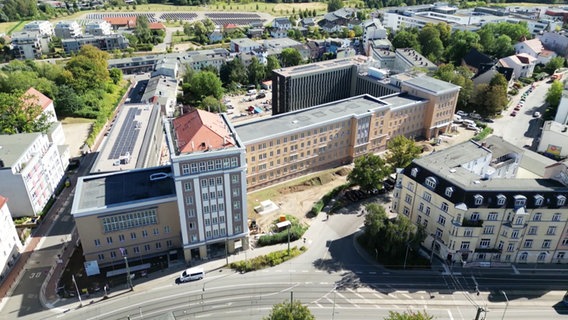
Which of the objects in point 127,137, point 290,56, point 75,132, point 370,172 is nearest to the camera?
point 370,172

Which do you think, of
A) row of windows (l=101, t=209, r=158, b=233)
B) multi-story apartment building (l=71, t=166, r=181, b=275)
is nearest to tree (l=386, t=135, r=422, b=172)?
multi-story apartment building (l=71, t=166, r=181, b=275)

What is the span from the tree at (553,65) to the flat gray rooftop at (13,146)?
7982 inches

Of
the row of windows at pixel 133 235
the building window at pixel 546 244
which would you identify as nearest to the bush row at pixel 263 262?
the row of windows at pixel 133 235

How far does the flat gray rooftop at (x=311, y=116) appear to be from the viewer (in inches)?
3777

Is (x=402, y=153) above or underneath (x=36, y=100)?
underneath

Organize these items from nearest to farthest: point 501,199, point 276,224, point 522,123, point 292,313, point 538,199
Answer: point 292,313 < point 538,199 < point 501,199 < point 276,224 < point 522,123

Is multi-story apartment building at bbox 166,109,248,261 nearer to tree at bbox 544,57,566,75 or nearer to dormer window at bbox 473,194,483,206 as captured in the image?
dormer window at bbox 473,194,483,206

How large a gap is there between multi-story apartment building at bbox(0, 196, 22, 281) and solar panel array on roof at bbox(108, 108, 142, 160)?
76.7 ft

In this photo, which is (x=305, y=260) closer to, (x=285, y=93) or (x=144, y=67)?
(x=285, y=93)

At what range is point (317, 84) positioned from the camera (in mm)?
136250

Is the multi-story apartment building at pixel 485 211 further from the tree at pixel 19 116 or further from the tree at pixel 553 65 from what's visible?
the tree at pixel 553 65

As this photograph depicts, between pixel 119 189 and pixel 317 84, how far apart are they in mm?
82010

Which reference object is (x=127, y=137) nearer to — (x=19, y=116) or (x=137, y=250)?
(x=19, y=116)

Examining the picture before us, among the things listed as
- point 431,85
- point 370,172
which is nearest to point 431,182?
point 370,172
